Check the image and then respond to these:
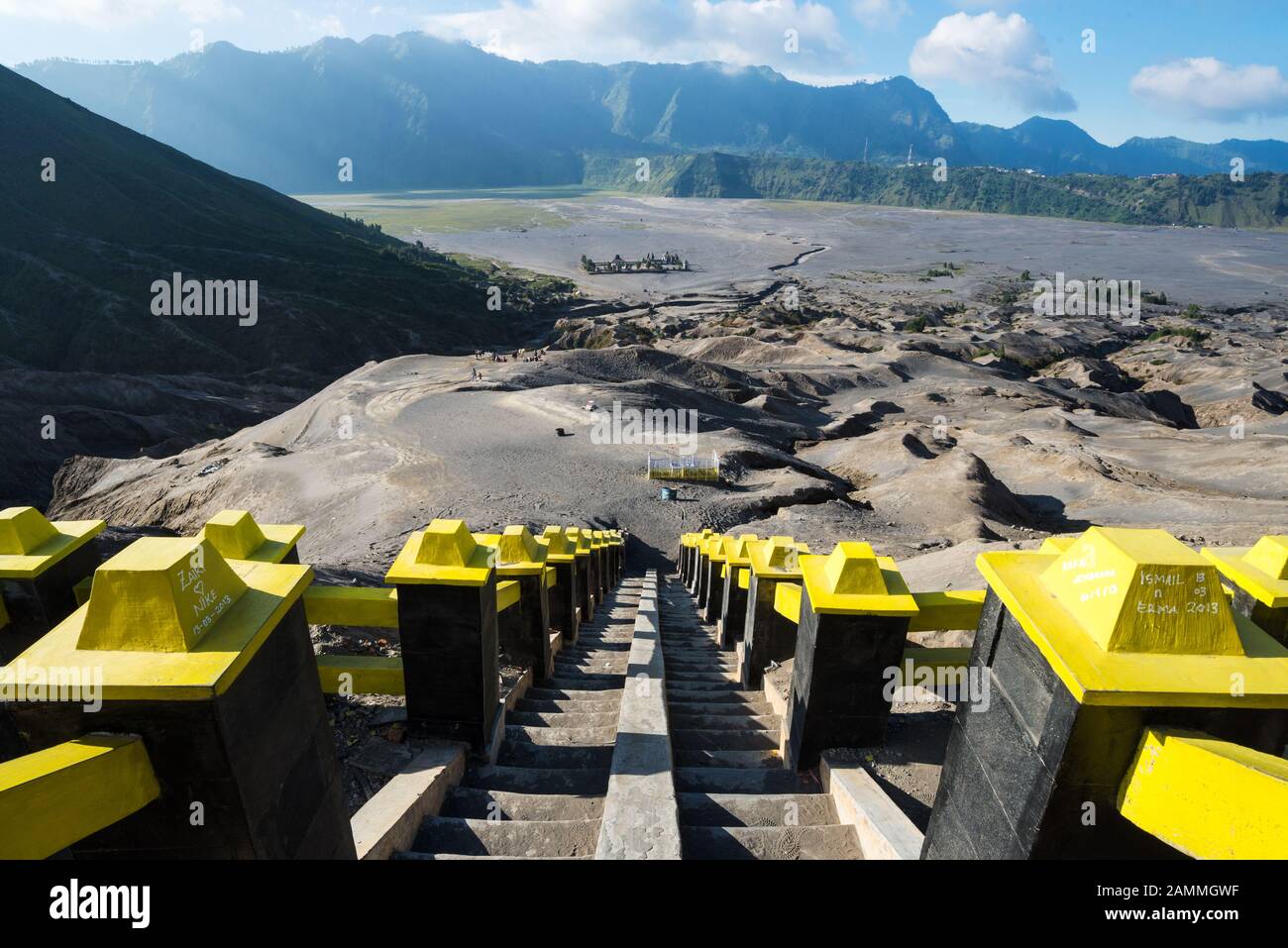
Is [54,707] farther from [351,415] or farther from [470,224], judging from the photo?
[470,224]

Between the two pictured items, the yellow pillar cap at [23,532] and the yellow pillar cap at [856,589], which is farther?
the yellow pillar cap at [856,589]

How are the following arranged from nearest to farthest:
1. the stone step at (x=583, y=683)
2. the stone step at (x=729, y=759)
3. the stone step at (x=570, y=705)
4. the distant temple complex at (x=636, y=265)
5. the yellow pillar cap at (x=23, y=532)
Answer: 1. the yellow pillar cap at (x=23, y=532)
2. the stone step at (x=729, y=759)
3. the stone step at (x=570, y=705)
4. the stone step at (x=583, y=683)
5. the distant temple complex at (x=636, y=265)

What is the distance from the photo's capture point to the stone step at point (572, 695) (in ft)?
18.4

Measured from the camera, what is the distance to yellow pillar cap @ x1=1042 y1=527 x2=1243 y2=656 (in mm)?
1938

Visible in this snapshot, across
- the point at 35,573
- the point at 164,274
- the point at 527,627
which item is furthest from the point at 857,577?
the point at 164,274

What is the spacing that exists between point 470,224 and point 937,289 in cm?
11138

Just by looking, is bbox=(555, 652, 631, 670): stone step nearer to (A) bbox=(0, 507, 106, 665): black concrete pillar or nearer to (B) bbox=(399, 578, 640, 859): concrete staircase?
(B) bbox=(399, 578, 640, 859): concrete staircase

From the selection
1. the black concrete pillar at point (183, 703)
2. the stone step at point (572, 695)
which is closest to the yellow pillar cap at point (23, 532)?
the black concrete pillar at point (183, 703)

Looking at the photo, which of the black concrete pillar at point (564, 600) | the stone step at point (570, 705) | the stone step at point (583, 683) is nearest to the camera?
the stone step at point (570, 705)

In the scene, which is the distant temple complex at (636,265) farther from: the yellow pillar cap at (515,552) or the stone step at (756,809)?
the stone step at (756,809)

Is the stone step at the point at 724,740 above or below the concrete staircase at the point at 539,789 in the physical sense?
below

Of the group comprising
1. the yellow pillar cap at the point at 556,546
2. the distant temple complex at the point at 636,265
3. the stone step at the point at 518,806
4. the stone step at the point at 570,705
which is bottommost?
the stone step at the point at 570,705

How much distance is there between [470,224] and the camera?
515 ft
